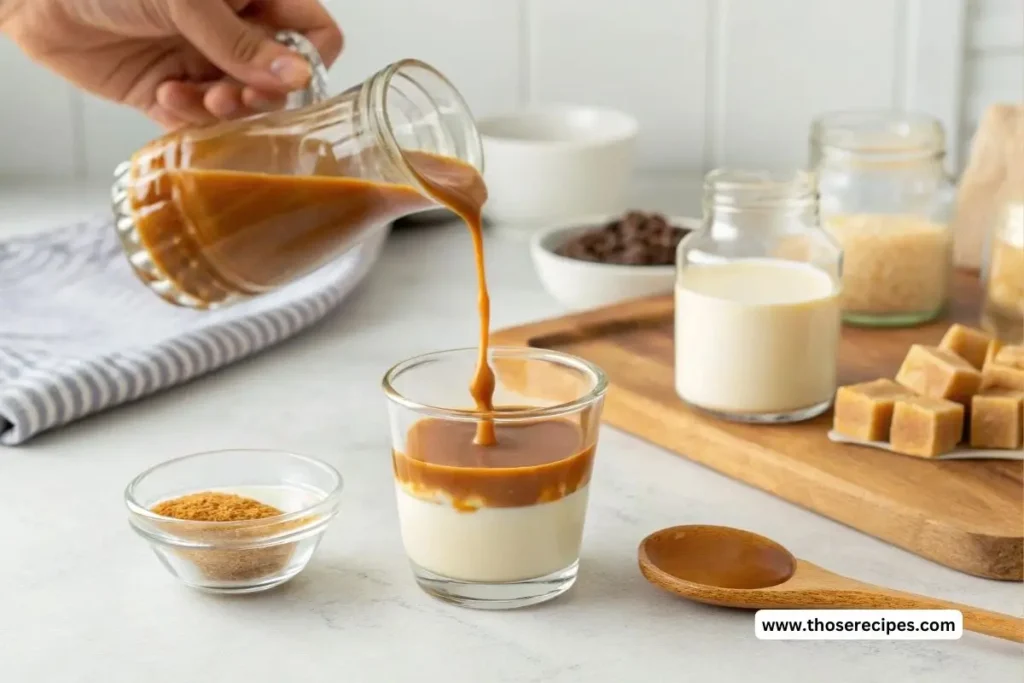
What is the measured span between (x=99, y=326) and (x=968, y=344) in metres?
0.95

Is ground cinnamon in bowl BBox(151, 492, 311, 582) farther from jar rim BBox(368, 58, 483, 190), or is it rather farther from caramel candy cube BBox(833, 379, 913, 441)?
caramel candy cube BBox(833, 379, 913, 441)

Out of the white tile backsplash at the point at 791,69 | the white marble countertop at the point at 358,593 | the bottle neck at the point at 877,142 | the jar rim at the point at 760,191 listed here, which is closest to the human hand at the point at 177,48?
the white marble countertop at the point at 358,593

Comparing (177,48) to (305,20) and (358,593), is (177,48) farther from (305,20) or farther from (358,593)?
(358,593)

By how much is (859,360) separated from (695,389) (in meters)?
0.26

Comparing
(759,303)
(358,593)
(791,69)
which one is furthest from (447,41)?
(358,593)

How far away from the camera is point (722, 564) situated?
1020 millimetres

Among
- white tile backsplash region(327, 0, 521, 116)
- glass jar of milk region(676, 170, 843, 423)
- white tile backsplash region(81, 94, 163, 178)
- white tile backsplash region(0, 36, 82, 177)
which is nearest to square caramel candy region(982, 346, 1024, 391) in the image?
glass jar of milk region(676, 170, 843, 423)

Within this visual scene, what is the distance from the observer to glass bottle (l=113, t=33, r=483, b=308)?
1116 millimetres

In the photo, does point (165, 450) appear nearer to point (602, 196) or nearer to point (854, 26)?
point (602, 196)

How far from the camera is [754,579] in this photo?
99 centimetres

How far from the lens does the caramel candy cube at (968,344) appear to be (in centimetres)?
134

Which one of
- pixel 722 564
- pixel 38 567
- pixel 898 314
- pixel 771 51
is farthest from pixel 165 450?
pixel 771 51

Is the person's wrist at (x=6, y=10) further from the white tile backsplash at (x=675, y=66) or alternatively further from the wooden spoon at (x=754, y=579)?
the wooden spoon at (x=754, y=579)

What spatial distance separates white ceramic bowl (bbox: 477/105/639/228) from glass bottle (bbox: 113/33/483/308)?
0.74m
